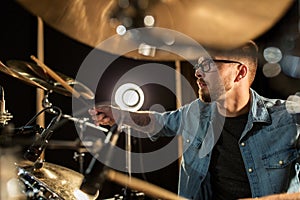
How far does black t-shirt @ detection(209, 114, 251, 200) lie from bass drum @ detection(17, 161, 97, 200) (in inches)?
23.4

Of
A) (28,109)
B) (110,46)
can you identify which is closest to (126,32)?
(110,46)

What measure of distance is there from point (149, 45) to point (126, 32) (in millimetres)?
129

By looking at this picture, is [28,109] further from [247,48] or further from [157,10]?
[247,48]

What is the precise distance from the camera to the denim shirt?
5.45ft

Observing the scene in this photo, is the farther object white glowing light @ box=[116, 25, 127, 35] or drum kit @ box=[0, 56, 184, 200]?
white glowing light @ box=[116, 25, 127, 35]

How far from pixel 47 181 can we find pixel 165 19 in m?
0.74

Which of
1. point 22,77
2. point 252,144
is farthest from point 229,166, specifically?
point 22,77

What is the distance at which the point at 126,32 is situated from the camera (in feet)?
5.48

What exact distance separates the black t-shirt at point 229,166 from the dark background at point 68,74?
0.84m

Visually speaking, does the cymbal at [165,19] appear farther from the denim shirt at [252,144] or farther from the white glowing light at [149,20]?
the denim shirt at [252,144]

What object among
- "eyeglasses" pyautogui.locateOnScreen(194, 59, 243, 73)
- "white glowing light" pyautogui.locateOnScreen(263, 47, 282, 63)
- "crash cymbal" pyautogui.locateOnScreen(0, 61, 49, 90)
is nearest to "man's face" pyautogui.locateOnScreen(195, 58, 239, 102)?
"eyeglasses" pyautogui.locateOnScreen(194, 59, 243, 73)

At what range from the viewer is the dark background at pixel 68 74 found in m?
2.16

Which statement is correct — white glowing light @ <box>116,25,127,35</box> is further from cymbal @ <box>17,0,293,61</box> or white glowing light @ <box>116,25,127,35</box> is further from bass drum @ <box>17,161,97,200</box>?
bass drum @ <box>17,161,97,200</box>

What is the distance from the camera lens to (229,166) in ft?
5.63
